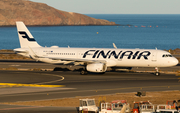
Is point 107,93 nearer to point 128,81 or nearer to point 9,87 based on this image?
point 128,81

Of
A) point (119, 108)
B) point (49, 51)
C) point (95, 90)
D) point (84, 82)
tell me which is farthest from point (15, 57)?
point (119, 108)

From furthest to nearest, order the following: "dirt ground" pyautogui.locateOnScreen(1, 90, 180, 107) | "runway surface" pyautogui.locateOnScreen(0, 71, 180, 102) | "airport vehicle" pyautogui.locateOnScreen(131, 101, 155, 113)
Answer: "runway surface" pyautogui.locateOnScreen(0, 71, 180, 102) → "dirt ground" pyautogui.locateOnScreen(1, 90, 180, 107) → "airport vehicle" pyautogui.locateOnScreen(131, 101, 155, 113)

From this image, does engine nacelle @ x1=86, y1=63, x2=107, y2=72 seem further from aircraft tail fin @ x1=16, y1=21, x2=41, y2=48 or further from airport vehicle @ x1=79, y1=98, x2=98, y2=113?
airport vehicle @ x1=79, y1=98, x2=98, y2=113

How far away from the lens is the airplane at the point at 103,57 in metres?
53.2

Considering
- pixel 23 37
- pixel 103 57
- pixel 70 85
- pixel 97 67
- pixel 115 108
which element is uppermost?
pixel 23 37

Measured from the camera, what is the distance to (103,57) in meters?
55.8

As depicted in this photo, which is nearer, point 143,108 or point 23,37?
point 143,108

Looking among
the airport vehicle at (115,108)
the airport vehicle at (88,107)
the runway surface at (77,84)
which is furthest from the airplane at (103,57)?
the airport vehicle at (115,108)

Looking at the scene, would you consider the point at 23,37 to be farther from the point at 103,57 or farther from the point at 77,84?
the point at 77,84

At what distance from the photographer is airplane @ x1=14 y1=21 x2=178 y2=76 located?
53156 mm

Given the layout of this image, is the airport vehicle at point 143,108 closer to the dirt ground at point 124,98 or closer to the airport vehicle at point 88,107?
the airport vehicle at point 88,107

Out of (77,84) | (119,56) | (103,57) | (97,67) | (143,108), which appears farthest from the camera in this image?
(103,57)

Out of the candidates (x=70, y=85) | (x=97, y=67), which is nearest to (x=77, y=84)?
(x=70, y=85)

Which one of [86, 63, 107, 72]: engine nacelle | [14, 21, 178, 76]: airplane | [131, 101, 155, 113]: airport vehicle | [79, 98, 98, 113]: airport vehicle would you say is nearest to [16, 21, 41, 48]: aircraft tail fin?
[14, 21, 178, 76]: airplane
